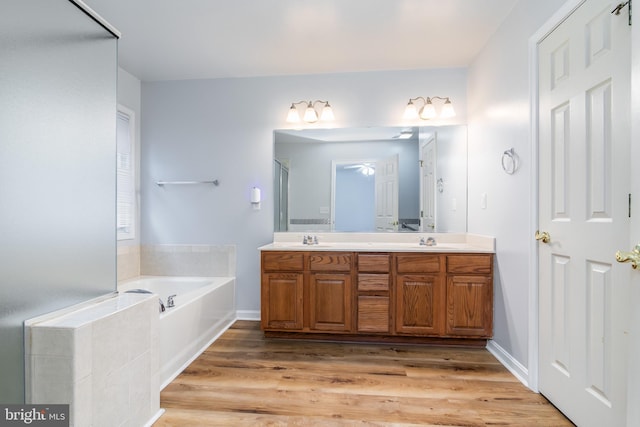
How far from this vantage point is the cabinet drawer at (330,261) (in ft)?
8.30

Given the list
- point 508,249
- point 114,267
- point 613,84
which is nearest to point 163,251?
point 114,267

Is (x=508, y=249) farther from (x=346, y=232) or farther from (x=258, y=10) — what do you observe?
(x=258, y=10)

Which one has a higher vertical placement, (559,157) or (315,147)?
(315,147)

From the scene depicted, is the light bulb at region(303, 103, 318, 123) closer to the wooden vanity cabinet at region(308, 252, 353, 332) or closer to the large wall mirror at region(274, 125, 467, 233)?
the large wall mirror at region(274, 125, 467, 233)

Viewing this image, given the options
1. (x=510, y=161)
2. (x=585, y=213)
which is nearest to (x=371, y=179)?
(x=510, y=161)

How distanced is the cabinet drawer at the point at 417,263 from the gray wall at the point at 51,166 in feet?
6.29

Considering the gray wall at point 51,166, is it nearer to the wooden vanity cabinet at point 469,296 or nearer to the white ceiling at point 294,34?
the white ceiling at point 294,34

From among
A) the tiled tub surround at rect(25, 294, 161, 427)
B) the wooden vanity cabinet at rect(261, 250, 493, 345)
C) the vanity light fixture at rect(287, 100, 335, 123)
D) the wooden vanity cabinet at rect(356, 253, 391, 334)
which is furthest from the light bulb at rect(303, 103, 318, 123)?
the tiled tub surround at rect(25, 294, 161, 427)

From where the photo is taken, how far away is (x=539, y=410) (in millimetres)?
1673

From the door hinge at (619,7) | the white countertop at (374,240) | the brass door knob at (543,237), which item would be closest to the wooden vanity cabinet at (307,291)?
the white countertop at (374,240)

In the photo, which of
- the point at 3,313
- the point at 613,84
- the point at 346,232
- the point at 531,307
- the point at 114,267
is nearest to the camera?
the point at 3,313

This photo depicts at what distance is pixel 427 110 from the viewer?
2879 millimetres

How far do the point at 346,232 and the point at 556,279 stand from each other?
5.66ft

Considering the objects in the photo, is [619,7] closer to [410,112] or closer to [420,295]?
[410,112]
